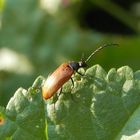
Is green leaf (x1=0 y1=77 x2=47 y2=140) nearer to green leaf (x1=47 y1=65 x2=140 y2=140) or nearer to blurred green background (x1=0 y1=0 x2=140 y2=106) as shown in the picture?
green leaf (x1=47 y1=65 x2=140 y2=140)

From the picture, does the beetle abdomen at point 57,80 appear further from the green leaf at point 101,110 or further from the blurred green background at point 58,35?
the blurred green background at point 58,35

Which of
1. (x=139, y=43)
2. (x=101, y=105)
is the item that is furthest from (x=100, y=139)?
(x=139, y=43)

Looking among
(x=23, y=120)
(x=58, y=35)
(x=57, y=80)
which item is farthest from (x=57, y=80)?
(x=58, y=35)

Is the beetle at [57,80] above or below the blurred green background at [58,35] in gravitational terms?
below

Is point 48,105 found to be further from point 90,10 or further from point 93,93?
point 90,10

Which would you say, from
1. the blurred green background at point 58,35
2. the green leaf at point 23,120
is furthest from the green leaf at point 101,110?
the blurred green background at point 58,35

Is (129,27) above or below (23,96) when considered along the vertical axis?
above

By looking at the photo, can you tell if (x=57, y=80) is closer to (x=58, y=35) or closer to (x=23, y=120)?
(x=23, y=120)
